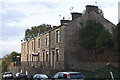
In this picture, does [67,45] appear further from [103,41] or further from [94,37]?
[103,41]

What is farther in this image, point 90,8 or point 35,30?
point 35,30

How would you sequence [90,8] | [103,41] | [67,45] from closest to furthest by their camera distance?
1. [103,41]
2. [67,45]
3. [90,8]

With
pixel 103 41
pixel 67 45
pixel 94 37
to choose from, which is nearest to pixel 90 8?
pixel 94 37

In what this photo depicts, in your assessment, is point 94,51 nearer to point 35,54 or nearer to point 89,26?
point 89,26

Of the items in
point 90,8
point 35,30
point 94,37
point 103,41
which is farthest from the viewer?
point 35,30

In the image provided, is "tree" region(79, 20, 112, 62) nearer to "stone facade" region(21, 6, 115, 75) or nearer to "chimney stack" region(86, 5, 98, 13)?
"stone facade" region(21, 6, 115, 75)

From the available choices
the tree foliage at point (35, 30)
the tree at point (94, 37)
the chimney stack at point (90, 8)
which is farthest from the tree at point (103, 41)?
the tree foliage at point (35, 30)

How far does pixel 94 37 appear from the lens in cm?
2847

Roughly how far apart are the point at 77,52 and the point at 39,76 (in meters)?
8.86

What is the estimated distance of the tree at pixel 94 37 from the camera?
27.6 meters

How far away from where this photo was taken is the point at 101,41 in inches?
1082

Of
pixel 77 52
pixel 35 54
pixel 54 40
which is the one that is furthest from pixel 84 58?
pixel 35 54

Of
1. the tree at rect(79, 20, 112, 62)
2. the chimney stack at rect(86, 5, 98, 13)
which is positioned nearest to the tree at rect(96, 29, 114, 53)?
the tree at rect(79, 20, 112, 62)

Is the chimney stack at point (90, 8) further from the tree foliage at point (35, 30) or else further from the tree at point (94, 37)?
the tree foliage at point (35, 30)
